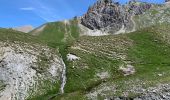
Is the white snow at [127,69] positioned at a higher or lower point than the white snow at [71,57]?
lower

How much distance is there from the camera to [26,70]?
8144cm

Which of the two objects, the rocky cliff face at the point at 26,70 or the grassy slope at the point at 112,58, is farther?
the rocky cliff face at the point at 26,70

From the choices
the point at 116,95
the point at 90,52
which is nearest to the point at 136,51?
the point at 90,52

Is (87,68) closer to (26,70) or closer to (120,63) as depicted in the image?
(120,63)

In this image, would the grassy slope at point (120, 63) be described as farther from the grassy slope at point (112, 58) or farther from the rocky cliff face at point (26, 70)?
the rocky cliff face at point (26, 70)

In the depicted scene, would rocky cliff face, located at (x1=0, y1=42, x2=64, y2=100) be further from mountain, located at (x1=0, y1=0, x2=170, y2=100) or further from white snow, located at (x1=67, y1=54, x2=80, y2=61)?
white snow, located at (x1=67, y1=54, x2=80, y2=61)

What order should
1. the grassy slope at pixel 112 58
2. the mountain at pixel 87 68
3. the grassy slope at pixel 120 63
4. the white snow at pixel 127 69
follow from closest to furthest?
the mountain at pixel 87 68
the grassy slope at pixel 120 63
the grassy slope at pixel 112 58
the white snow at pixel 127 69

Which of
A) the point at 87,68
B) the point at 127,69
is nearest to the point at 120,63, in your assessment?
the point at 127,69

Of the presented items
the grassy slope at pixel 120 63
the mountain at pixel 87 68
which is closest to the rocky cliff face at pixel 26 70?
the mountain at pixel 87 68

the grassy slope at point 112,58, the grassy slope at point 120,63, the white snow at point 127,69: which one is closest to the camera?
the grassy slope at point 120,63

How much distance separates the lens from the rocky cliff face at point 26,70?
2980 inches

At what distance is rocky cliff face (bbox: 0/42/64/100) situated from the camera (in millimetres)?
75688

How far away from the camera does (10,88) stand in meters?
76.1

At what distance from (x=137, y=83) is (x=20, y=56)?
33218 millimetres
